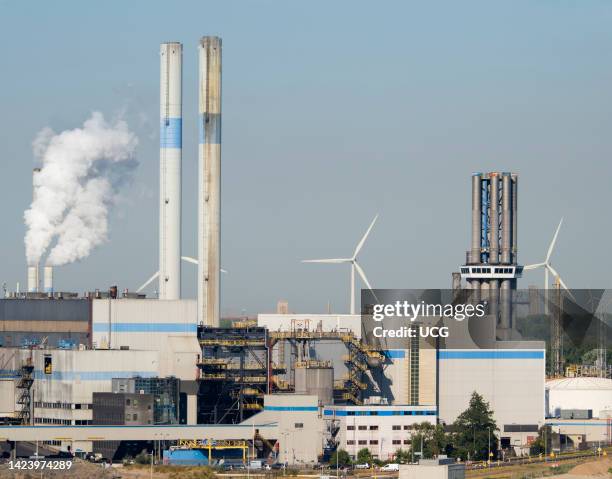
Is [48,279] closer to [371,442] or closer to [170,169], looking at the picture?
[170,169]

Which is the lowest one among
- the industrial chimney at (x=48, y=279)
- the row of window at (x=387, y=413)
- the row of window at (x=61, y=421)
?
the row of window at (x=61, y=421)

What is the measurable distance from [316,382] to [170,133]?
110 feet

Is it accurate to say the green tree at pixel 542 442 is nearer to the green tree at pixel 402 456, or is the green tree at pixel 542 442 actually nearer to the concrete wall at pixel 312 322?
the green tree at pixel 402 456

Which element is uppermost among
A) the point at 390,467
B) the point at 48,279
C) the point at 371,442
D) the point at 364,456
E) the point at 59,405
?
the point at 48,279

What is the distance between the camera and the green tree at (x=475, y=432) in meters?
161

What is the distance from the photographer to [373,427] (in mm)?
159625

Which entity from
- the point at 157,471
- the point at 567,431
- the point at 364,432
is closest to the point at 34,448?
the point at 157,471

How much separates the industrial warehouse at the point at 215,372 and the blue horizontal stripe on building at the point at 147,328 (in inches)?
5.7

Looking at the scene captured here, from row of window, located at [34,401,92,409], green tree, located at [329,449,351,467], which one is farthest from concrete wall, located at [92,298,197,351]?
green tree, located at [329,449,351,467]

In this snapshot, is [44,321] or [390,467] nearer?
[390,467]

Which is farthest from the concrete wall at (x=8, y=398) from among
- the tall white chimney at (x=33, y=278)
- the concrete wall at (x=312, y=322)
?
the concrete wall at (x=312, y=322)

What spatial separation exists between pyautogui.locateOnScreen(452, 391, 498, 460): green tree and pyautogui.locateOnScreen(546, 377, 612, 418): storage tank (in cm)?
2570

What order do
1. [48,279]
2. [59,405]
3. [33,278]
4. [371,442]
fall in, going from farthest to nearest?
[33,278] → [48,279] → [59,405] → [371,442]

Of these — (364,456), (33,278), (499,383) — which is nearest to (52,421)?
(33,278)
